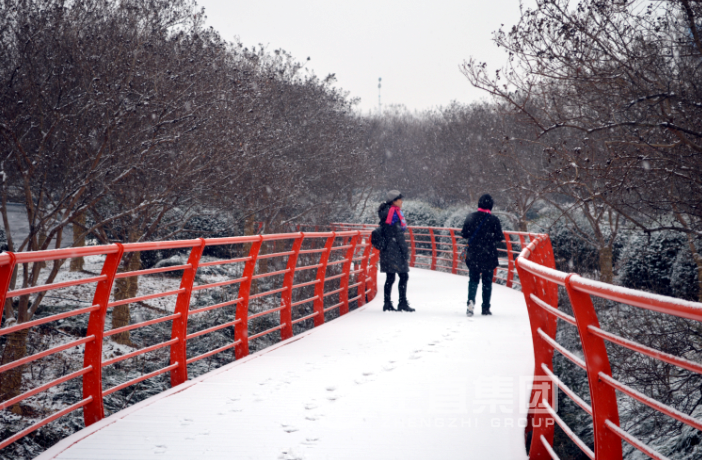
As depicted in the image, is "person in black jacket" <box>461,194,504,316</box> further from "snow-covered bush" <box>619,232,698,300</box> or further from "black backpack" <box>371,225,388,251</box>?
"snow-covered bush" <box>619,232,698,300</box>

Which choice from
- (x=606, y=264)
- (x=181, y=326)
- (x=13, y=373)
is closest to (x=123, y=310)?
(x=13, y=373)

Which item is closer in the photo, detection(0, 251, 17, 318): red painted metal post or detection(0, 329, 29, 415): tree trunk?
detection(0, 251, 17, 318): red painted metal post

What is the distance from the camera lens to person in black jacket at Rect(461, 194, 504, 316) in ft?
27.4

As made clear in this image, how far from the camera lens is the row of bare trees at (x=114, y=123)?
8734 mm

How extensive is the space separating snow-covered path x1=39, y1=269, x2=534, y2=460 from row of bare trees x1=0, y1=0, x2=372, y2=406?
507 centimetres

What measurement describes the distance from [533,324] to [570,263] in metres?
16.7

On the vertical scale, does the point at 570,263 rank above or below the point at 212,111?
below

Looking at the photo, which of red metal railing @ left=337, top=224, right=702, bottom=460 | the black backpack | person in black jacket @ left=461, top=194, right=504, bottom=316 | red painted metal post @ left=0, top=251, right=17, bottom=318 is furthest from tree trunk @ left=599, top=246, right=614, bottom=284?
red painted metal post @ left=0, top=251, right=17, bottom=318

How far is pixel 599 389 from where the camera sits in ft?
7.20

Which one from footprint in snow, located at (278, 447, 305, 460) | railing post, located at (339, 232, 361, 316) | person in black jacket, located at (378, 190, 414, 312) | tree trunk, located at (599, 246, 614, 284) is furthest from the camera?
tree trunk, located at (599, 246, 614, 284)

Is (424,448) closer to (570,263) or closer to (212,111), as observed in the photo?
(212,111)

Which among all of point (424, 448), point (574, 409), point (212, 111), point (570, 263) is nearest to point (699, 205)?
point (574, 409)

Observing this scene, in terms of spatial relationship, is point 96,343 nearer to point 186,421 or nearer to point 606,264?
point 186,421

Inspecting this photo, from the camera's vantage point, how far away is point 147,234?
11758 mm
